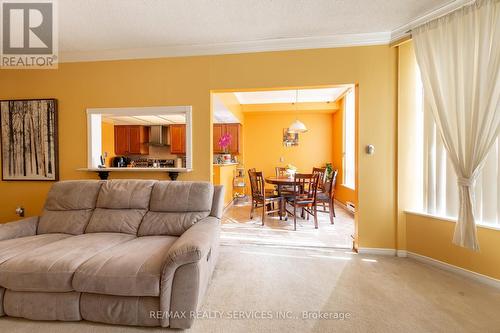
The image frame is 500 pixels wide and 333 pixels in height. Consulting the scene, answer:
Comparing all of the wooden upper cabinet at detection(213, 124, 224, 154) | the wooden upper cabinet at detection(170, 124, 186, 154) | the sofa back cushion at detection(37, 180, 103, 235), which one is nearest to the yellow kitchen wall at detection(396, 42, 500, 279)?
the sofa back cushion at detection(37, 180, 103, 235)

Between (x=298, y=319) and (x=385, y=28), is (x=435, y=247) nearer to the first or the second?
(x=298, y=319)

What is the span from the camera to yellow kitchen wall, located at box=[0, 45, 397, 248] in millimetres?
2658

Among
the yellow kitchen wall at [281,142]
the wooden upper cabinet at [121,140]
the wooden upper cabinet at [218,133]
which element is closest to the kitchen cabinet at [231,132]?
the wooden upper cabinet at [218,133]

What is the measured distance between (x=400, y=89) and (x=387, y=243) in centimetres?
191

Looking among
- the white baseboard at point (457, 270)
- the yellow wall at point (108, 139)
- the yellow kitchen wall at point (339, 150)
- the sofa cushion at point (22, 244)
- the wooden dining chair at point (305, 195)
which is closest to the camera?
the sofa cushion at point (22, 244)

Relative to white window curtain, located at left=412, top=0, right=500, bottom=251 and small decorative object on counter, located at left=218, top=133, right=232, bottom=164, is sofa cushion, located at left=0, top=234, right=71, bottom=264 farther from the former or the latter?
white window curtain, located at left=412, top=0, right=500, bottom=251

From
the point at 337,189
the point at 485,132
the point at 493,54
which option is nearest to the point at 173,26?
the point at 493,54

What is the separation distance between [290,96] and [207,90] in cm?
309

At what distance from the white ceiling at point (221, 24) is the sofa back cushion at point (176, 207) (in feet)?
5.97

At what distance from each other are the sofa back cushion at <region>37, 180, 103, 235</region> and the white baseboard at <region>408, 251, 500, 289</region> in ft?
12.3

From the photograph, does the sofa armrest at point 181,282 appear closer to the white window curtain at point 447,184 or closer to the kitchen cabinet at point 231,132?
the white window curtain at point 447,184

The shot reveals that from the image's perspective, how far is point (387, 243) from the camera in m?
2.67

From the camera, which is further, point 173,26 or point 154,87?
point 154,87

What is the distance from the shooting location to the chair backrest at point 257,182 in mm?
4023
